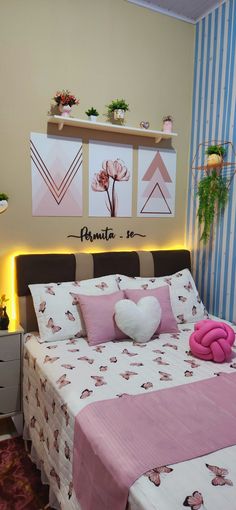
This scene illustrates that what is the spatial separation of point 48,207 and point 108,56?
4.06ft

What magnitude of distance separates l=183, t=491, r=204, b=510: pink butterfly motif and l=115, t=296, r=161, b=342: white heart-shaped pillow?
122cm

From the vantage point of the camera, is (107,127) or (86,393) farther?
(107,127)

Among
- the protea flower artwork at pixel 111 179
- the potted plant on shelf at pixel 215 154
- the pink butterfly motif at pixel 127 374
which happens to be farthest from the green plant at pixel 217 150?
the pink butterfly motif at pixel 127 374

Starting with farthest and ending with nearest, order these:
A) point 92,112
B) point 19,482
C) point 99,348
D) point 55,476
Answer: point 92,112
point 99,348
point 19,482
point 55,476

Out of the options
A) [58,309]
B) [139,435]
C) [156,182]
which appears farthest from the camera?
[156,182]

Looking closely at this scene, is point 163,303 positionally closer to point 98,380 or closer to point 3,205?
point 98,380

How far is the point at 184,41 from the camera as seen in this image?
9.94 ft

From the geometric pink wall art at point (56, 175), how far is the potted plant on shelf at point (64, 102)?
0.62 ft

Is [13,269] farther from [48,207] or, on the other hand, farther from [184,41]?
[184,41]

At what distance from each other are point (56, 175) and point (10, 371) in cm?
137

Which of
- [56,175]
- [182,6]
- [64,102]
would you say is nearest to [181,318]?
[56,175]

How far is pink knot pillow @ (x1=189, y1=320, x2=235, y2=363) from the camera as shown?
78.7 inches

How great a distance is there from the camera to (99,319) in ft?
7.47

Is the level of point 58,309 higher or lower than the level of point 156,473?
higher
